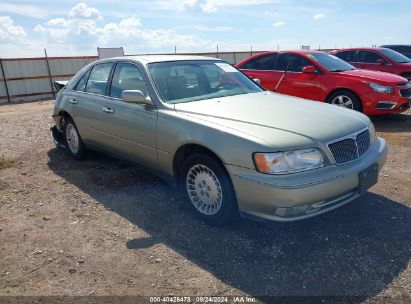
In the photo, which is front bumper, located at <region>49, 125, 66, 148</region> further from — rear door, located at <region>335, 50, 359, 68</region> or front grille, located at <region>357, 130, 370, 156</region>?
rear door, located at <region>335, 50, 359, 68</region>

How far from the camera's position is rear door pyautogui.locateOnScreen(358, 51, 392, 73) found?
35.7 feet

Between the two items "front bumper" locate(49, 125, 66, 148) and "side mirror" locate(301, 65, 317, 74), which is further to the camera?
"side mirror" locate(301, 65, 317, 74)

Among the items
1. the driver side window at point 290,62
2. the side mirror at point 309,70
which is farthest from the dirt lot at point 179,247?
the driver side window at point 290,62

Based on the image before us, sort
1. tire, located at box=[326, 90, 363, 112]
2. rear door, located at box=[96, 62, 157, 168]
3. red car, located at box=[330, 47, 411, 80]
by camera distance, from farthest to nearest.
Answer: red car, located at box=[330, 47, 411, 80], tire, located at box=[326, 90, 363, 112], rear door, located at box=[96, 62, 157, 168]

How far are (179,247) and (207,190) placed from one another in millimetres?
584

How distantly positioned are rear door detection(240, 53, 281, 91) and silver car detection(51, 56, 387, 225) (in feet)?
12.3

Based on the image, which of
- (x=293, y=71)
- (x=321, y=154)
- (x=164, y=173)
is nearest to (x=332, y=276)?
(x=321, y=154)

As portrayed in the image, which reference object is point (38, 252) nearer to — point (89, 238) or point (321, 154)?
point (89, 238)

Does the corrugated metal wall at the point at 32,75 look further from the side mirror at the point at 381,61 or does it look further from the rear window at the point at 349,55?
the side mirror at the point at 381,61

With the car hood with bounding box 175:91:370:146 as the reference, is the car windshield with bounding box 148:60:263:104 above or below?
above

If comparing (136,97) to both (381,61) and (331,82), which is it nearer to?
(331,82)

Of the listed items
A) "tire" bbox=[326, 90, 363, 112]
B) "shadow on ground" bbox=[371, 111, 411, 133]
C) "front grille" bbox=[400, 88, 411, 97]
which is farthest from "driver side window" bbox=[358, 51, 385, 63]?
"tire" bbox=[326, 90, 363, 112]

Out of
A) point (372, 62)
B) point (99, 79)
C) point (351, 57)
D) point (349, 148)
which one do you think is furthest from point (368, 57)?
point (349, 148)

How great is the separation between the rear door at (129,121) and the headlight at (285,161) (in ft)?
4.42
